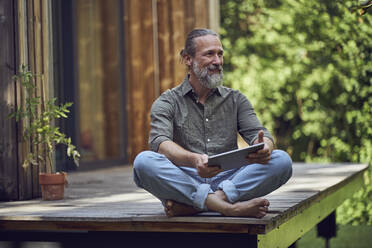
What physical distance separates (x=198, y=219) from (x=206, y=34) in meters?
0.85

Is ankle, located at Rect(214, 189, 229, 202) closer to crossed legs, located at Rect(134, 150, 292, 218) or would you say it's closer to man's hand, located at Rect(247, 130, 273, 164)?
crossed legs, located at Rect(134, 150, 292, 218)

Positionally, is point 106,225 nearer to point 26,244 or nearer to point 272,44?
point 26,244

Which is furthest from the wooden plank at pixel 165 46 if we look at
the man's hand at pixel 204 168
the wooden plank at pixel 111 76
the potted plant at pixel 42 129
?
the man's hand at pixel 204 168

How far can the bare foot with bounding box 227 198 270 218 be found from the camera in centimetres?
239

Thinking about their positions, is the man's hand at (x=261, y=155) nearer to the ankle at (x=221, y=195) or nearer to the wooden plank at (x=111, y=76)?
the ankle at (x=221, y=195)

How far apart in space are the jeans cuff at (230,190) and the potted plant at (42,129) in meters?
1.25

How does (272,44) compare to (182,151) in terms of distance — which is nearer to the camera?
(182,151)

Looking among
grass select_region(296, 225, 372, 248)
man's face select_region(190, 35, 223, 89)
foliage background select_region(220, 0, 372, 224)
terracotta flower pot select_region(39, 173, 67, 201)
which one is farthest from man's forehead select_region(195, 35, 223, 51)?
foliage background select_region(220, 0, 372, 224)

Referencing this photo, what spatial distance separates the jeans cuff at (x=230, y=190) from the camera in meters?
2.54

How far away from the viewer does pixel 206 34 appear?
9.11 ft

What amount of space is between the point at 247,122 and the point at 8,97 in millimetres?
1521

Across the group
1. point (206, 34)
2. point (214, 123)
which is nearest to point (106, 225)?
point (214, 123)

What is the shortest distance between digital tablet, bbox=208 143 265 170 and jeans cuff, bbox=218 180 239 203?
13cm

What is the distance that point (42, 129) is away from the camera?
11.8 feet
